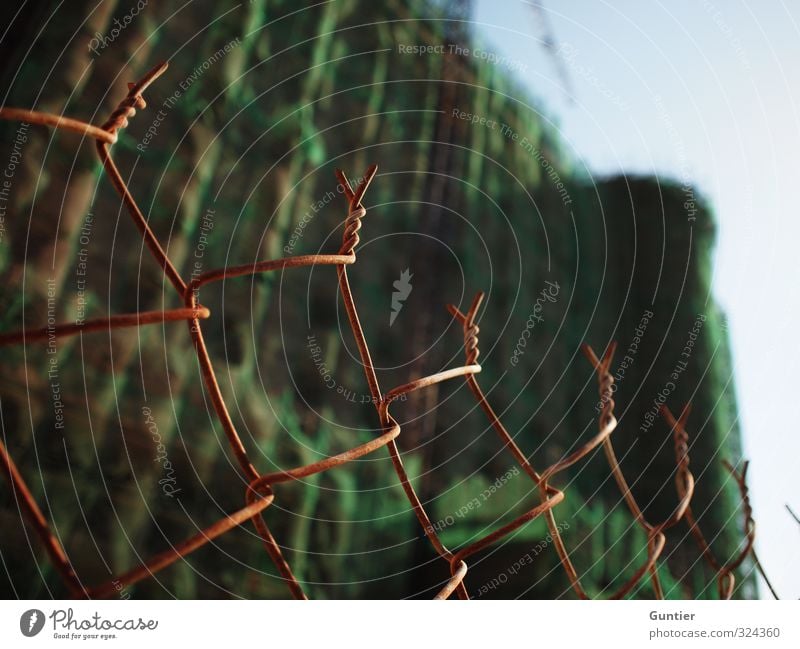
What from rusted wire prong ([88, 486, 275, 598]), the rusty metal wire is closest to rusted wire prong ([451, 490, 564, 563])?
the rusty metal wire

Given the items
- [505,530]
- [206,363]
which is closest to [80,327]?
[206,363]

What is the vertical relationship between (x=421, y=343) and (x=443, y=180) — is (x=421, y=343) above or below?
below

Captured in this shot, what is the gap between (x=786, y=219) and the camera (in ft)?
1.57

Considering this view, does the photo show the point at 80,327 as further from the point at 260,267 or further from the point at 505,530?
the point at 505,530

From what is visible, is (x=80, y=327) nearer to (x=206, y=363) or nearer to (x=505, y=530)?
(x=206, y=363)

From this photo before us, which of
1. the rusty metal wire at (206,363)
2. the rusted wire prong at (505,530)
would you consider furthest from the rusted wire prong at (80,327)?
the rusted wire prong at (505,530)

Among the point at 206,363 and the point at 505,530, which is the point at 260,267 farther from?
the point at 505,530

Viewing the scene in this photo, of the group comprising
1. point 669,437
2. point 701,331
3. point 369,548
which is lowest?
point 369,548

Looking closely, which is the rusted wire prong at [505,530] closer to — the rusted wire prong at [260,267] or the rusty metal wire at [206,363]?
the rusty metal wire at [206,363]

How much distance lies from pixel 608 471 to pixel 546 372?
146 mm

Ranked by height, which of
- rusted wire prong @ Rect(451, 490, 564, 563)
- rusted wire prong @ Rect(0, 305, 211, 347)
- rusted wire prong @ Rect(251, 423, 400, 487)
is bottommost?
rusted wire prong @ Rect(451, 490, 564, 563)

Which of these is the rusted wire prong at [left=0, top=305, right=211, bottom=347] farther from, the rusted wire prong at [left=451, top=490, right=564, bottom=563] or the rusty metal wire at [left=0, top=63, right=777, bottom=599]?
the rusted wire prong at [left=451, top=490, right=564, bottom=563]

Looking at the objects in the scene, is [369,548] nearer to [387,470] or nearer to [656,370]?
[387,470]

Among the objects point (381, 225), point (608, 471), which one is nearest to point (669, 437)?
point (608, 471)
